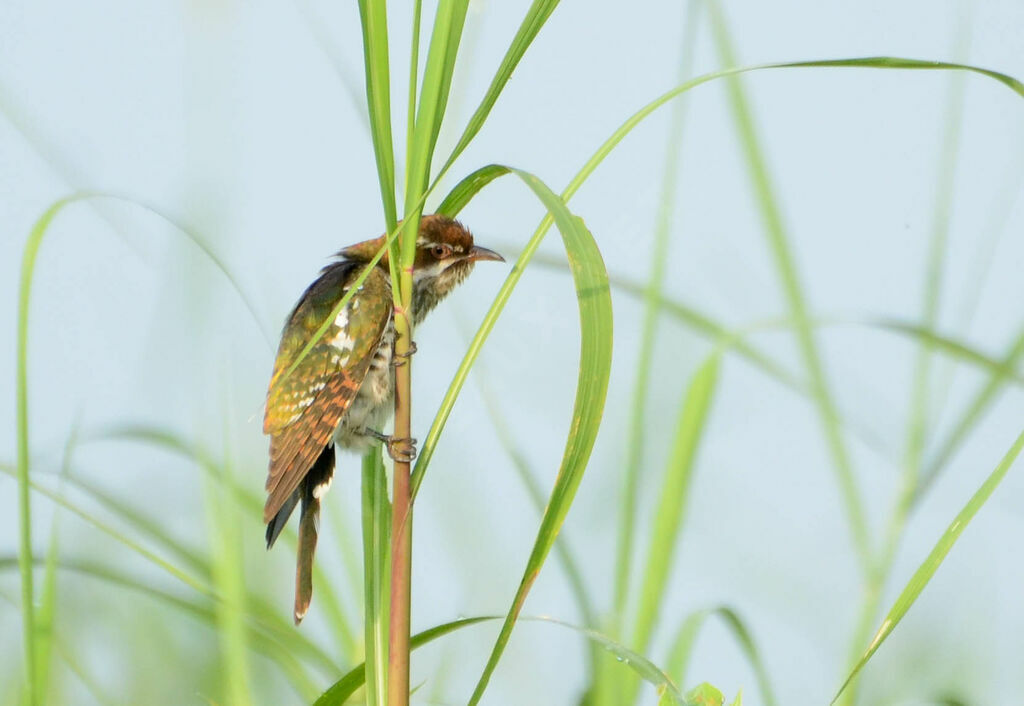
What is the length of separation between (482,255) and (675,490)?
101cm

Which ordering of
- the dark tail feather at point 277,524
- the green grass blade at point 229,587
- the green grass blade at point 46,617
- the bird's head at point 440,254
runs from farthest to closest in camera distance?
1. the bird's head at point 440,254
2. the dark tail feather at point 277,524
3. the green grass blade at point 229,587
4. the green grass blade at point 46,617

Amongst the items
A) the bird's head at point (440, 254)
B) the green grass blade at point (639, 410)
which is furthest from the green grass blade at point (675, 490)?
the bird's head at point (440, 254)

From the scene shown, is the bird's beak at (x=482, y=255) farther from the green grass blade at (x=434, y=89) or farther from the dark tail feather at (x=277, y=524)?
the green grass blade at (x=434, y=89)

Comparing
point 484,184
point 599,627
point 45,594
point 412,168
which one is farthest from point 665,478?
point 45,594

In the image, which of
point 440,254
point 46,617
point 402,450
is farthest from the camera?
point 440,254

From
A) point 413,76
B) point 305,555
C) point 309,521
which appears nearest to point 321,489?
point 309,521

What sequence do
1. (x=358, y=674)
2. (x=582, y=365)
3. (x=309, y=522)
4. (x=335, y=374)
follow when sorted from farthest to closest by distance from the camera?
(x=335, y=374) → (x=309, y=522) → (x=358, y=674) → (x=582, y=365)

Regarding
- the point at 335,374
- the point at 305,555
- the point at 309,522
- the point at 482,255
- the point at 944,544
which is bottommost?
the point at 944,544

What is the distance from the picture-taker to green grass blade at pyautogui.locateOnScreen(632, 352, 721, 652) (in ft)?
6.18

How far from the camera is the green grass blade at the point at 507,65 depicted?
49.8 inches

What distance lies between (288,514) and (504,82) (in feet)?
3.96

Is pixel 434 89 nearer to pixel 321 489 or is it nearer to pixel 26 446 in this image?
pixel 26 446

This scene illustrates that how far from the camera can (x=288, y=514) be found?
7.20ft

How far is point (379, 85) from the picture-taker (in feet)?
4.16
